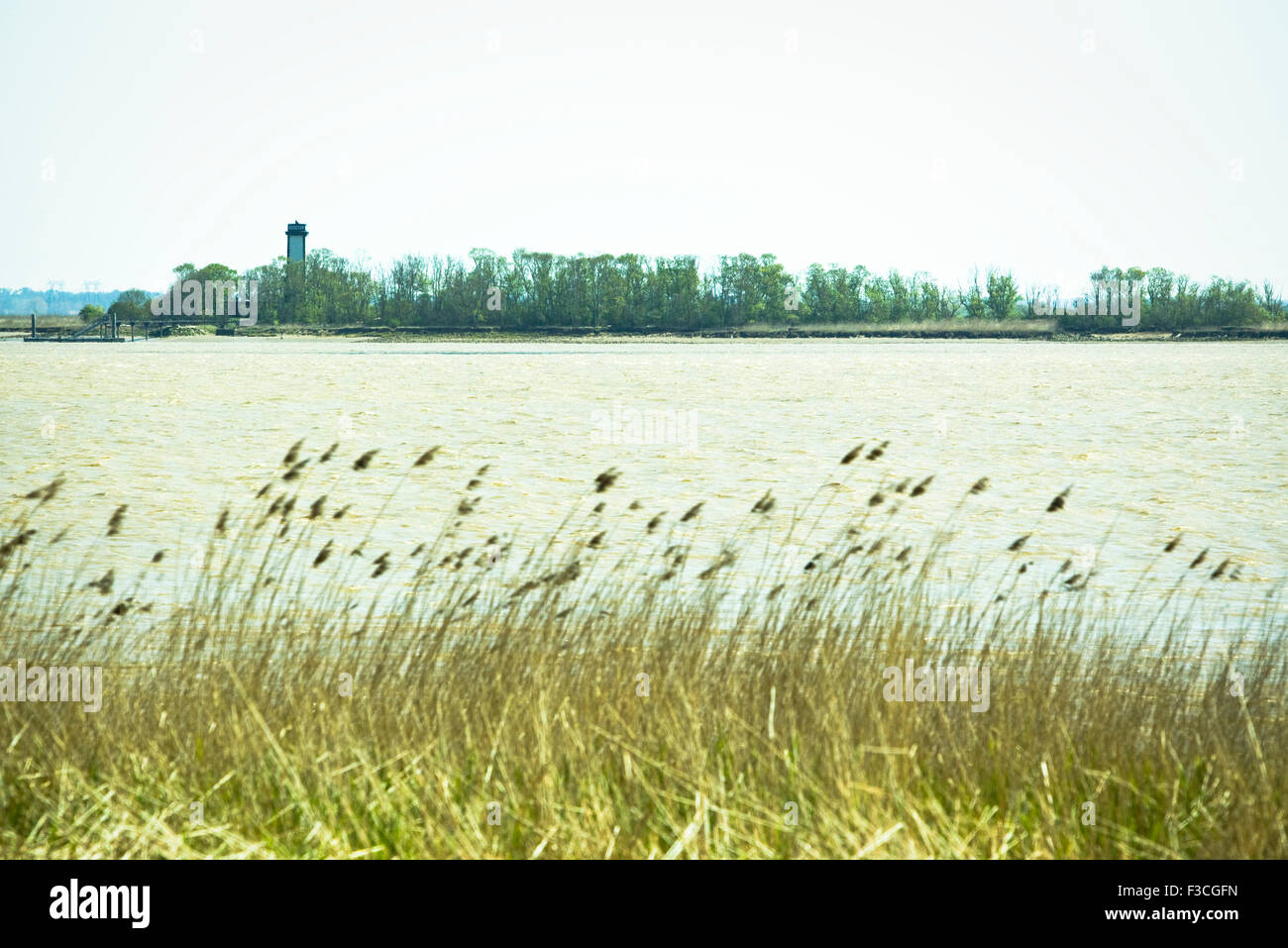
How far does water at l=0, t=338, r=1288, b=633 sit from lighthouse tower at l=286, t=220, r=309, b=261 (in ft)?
219

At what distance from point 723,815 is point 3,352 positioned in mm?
73817

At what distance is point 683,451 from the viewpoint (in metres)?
23.7

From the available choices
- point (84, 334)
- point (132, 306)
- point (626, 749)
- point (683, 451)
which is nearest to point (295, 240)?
point (132, 306)

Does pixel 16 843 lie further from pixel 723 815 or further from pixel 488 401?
pixel 488 401

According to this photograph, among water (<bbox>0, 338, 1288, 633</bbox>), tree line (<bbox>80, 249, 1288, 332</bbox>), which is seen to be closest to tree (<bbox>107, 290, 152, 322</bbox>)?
tree line (<bbox>80, 249, 1288, 332</bbox>)

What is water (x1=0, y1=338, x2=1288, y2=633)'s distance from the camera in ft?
48.2

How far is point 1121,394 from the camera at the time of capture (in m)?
42.8

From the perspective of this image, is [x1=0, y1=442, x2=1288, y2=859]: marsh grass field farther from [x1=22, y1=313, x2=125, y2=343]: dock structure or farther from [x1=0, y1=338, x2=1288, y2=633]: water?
[x1=22, y1=313, x2=125, y2=343]: dock structure

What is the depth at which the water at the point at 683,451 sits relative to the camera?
48.2ft

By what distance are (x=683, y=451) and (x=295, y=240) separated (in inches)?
4136

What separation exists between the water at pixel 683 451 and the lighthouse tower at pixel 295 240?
66.8 metres

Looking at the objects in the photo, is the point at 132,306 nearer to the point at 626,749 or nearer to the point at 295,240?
the point at 295,240

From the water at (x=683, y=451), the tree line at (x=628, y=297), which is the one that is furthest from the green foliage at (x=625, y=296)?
the water at (x=683, y=451)

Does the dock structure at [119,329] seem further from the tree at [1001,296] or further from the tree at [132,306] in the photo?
the tree at [1001,296]
